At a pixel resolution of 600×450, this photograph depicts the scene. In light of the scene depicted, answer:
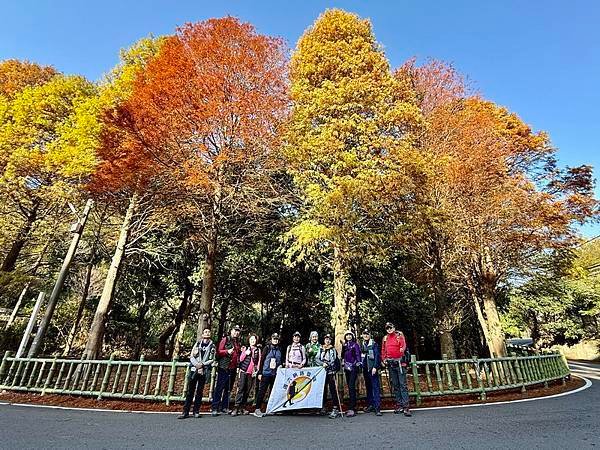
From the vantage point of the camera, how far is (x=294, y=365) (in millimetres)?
7340

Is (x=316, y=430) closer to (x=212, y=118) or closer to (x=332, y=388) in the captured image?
(x=332, y=388)

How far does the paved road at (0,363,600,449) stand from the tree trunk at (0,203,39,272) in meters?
8.50

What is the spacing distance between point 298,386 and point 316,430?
143 cm

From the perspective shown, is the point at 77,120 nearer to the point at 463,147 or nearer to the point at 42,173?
the point at 42,173

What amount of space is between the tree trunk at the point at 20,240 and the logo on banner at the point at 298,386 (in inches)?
499

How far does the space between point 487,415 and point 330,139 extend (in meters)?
8.13

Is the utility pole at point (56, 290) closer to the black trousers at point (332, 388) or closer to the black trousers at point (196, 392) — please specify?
the black trousers at point (196, 392)

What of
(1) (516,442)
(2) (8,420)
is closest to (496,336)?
(1) (516,442)

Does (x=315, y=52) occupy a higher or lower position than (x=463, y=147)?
higher

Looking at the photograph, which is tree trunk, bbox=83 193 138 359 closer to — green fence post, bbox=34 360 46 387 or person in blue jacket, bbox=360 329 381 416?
green fence post, bbox=34 360 46 387

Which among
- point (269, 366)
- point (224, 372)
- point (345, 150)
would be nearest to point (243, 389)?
point (224, 372)

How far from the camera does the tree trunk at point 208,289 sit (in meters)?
10.3

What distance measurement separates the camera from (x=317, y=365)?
7363mm

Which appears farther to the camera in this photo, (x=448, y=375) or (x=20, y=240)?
(x=20, y=240)
